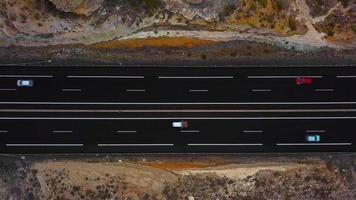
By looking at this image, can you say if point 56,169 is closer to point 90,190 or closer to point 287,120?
point 90,190

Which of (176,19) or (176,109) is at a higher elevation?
(176,19)

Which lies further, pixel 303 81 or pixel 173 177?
pixel 303 81

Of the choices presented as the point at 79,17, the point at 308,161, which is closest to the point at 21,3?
the point at 79,17

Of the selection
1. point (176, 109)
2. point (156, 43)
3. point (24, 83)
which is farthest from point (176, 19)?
point (24, 83)

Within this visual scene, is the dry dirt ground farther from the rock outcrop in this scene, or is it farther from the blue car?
the rock outcrop

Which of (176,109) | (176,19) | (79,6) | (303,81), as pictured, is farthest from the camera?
(303,81)

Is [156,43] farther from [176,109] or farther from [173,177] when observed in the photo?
[173,177]

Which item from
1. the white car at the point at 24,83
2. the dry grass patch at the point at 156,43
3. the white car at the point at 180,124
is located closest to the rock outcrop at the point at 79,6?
the dry grass patch at the point at 156,43
